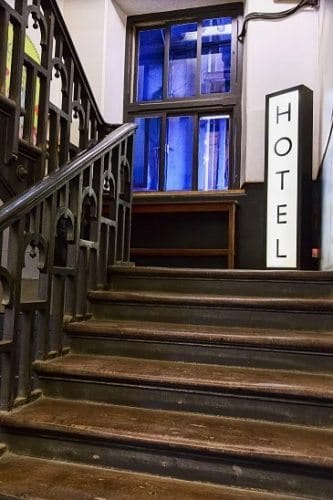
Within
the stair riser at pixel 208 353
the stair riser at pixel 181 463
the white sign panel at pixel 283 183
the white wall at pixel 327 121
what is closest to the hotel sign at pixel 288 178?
the white sign panel at pixel 283 183

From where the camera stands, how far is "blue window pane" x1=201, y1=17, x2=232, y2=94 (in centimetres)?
407

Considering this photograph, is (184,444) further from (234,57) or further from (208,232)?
(234,57)

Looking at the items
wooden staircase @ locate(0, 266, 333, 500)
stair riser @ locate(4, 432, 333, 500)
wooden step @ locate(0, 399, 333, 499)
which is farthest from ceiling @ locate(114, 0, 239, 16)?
stair riser @ locate(4, 432, 333, 500)

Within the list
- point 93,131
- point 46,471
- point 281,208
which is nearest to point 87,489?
point 46,471

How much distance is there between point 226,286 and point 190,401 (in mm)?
682

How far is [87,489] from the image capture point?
1271 mm

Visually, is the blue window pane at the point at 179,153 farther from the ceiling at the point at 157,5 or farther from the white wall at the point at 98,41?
the ceiling at the point at 157,5

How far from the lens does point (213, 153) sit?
406 cm

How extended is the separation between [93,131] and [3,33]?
0.93 metres

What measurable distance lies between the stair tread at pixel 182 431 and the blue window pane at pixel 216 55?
3.27 metres

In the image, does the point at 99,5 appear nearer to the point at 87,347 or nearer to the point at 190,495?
the point at 87,347

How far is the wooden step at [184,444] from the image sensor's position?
127 centimetres

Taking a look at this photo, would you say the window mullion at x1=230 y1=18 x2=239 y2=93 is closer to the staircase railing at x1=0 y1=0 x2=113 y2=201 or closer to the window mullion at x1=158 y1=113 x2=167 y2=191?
the window mullion at x1=158 y1=113 x2=167 y2=191

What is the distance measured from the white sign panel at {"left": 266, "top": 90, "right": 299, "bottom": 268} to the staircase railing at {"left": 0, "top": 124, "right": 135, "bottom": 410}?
3.91ft
